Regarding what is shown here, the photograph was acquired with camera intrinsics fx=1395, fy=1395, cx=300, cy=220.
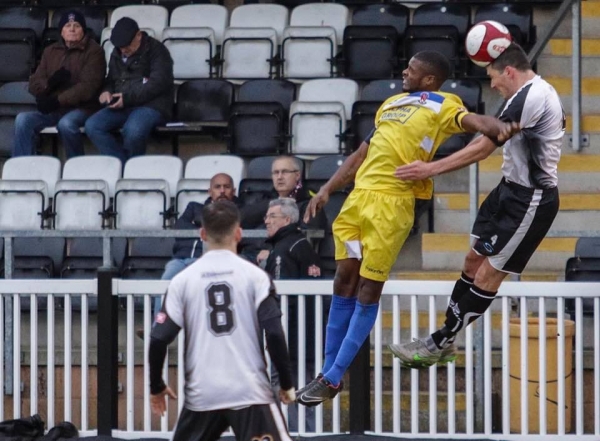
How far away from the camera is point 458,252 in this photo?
35.4 ft

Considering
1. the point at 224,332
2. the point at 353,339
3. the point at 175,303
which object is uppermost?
the point at 175,303

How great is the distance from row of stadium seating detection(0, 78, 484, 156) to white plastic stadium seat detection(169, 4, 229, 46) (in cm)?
96

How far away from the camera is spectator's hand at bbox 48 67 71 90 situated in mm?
12195

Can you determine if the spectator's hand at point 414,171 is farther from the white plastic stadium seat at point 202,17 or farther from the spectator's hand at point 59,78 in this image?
the white plastic stadium seat at point 202,17

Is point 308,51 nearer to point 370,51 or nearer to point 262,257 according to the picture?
point 370,51

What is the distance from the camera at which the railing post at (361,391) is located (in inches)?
355

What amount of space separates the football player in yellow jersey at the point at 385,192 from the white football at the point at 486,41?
22 cm

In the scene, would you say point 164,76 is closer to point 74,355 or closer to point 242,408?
point 74,355

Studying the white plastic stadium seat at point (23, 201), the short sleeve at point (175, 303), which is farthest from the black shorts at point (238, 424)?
the white plastic stadium seat at point (23, 201)

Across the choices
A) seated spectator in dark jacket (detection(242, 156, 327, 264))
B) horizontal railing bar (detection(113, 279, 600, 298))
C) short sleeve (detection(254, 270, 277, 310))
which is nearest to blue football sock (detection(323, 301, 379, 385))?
horizontal railing bar (detection(113, 279, 600, 298))

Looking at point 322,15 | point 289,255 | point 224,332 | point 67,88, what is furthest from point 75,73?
point 224,332

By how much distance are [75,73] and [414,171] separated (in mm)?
5585

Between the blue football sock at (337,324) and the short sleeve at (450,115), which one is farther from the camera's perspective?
the blue football sock at (337,324)

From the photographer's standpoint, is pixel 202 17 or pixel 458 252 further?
pixel 202 17
